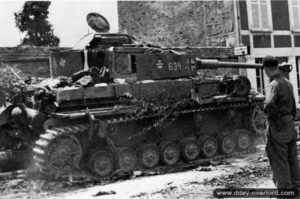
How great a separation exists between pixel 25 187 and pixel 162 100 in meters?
3.62

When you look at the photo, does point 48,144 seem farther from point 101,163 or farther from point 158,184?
point 158,184

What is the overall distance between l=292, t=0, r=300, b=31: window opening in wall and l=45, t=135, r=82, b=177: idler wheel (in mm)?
14531

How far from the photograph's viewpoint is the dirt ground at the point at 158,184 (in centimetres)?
766

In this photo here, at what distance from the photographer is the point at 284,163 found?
19.4 ft

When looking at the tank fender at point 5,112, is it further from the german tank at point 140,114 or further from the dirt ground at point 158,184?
the dirt ground at point 158,184

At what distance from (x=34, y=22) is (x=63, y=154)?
2411 cm

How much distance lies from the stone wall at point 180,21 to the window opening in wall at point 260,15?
1.05 m

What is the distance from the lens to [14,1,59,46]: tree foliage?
31.4m

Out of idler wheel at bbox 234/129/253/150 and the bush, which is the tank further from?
the bush

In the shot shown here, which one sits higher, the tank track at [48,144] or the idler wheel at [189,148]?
the tank track at [48,144]

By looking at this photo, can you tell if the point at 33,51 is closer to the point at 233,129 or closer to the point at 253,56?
the point at 233,129

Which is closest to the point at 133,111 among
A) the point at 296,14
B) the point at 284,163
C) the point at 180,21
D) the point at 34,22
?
the point at 284,163

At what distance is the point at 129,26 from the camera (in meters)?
25.4

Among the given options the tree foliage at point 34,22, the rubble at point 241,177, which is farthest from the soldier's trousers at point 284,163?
the tree foliage at point 34,22
